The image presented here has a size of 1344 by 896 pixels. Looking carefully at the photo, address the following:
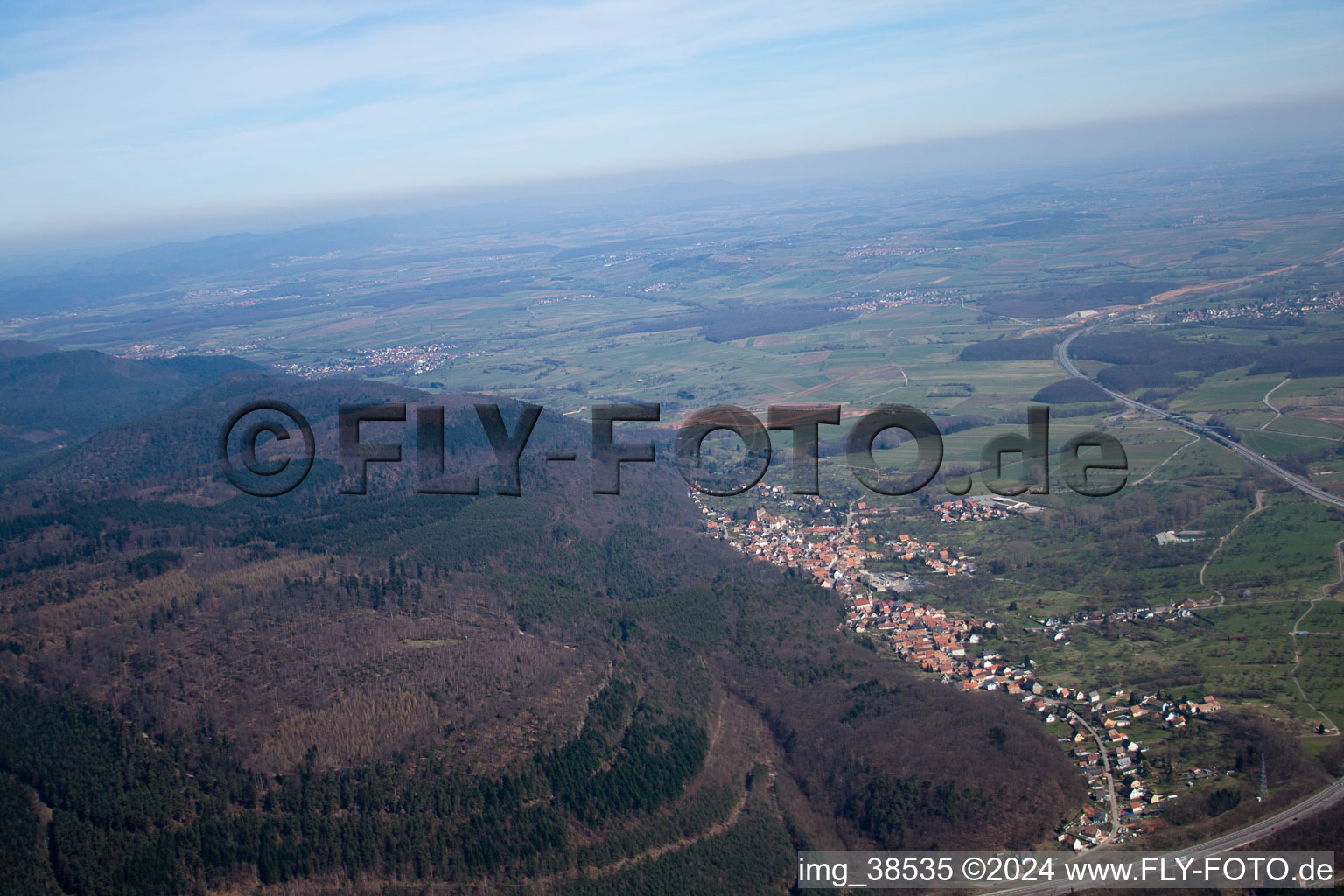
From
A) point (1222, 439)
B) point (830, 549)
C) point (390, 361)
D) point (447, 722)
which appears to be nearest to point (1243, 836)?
point (447, 722)

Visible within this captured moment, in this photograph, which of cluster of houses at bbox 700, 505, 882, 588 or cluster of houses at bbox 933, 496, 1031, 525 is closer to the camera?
cluster of houses at bbox 700, 505, 882, 588

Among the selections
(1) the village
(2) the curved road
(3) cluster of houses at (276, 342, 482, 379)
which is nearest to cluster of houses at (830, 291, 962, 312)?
(2) the curved road

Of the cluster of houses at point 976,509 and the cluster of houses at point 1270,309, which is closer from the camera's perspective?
the cluster of houses at point 976,509

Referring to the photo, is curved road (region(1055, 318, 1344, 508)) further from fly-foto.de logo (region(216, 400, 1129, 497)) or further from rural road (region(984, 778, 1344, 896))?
rural road (region(984, 778, 1344, 896))

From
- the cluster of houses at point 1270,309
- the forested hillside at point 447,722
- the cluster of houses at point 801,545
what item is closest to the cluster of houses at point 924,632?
the forested hillside at point 447,722

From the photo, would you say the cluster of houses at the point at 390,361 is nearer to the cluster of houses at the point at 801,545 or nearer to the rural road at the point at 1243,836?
the cluster of houses at the point at 801,545

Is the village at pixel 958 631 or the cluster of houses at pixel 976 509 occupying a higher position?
the cluster of houses at pixel 976 509

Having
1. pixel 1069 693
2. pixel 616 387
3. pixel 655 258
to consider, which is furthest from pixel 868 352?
pixel 655 258
